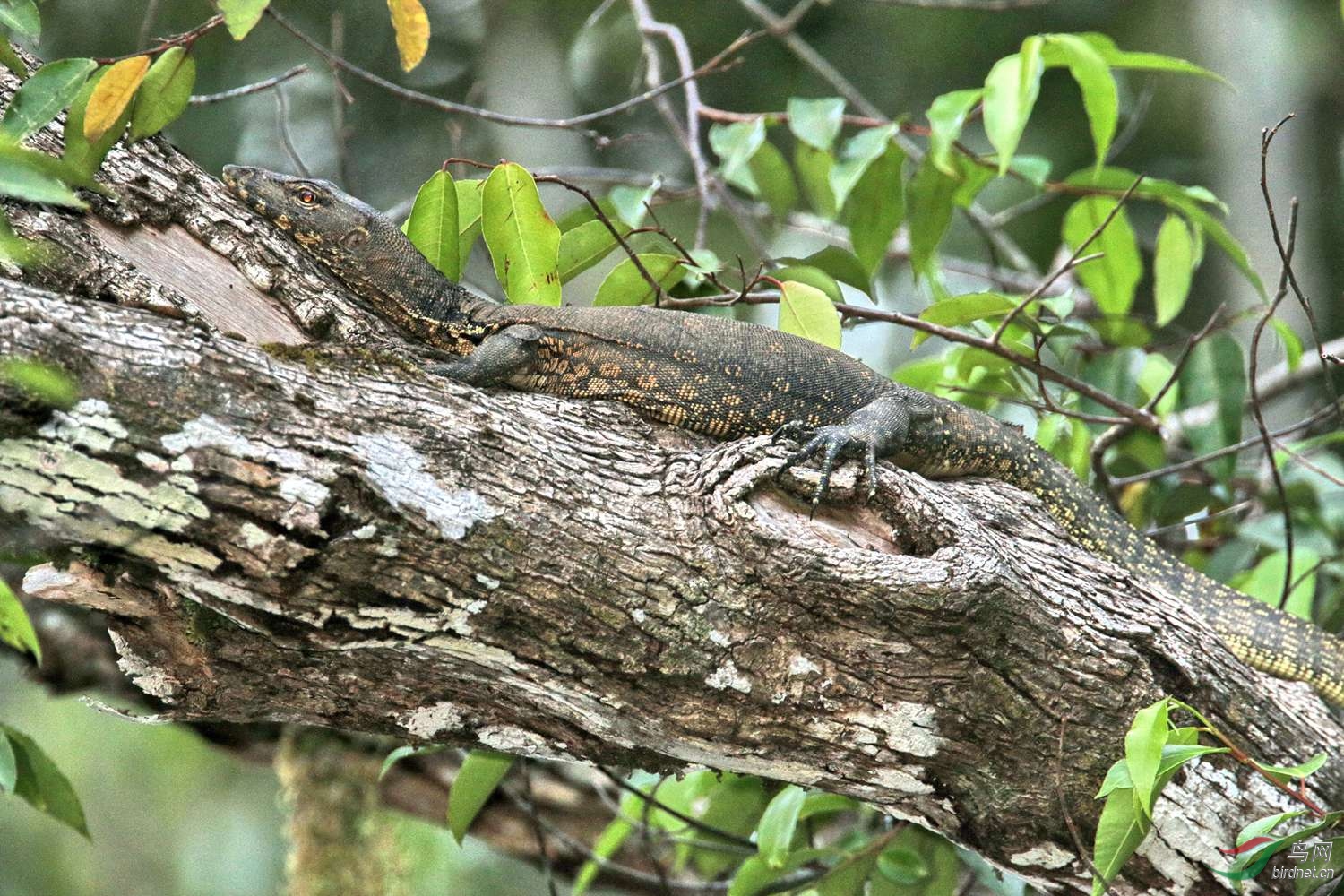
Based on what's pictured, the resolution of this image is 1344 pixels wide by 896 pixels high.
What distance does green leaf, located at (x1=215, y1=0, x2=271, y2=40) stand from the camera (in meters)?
3.00

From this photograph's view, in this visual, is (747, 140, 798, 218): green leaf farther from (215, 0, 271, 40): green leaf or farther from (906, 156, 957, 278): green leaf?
(215, 0, 271, 40): green leaf

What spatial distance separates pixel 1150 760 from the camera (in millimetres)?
2973

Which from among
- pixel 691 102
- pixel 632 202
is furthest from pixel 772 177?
pixel 632 202

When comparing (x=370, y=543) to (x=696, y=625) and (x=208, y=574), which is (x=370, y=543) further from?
(x=696, y=625)

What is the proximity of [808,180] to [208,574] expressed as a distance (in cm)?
414

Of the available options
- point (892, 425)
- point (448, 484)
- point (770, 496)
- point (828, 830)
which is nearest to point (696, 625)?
point (770, 496)

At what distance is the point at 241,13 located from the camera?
3.02m

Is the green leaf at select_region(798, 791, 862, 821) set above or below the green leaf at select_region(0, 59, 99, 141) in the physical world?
below

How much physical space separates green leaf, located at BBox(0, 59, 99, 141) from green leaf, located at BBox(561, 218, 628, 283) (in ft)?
6.12

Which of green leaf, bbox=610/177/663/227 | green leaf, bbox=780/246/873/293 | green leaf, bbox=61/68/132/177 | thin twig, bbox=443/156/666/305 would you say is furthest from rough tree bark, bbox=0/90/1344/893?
green leaf, bbox=780/246/873/293

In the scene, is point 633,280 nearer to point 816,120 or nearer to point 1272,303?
point 816,120

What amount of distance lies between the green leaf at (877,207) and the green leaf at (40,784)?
3719 mm

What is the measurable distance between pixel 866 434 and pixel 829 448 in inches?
11.6

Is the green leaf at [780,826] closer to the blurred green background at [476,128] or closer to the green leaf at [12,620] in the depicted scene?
the green leaf at [12,620]
